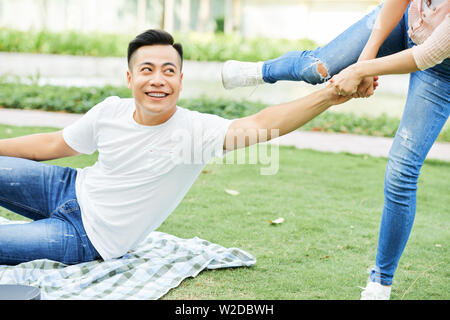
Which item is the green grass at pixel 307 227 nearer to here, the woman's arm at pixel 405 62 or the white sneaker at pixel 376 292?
the white sneaker at pixel 376 292

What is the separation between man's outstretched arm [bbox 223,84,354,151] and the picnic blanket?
77cm

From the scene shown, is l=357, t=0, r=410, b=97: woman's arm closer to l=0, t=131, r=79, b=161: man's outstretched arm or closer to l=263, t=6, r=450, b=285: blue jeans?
l=263, t=6, r=450, b=285: blue jeans

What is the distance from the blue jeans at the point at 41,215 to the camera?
2.92m

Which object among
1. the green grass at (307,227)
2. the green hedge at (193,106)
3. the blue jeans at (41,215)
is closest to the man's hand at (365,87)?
the green grass at (307,227)

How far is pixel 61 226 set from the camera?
2939mm

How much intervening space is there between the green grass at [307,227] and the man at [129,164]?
0.51m

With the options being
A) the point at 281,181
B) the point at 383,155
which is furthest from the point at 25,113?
the point at 383,155

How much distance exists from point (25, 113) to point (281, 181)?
14.8 feet

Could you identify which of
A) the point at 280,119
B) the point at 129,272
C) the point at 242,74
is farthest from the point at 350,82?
the point at 129,272

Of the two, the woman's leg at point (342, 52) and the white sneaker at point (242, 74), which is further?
the white sneaker at point (242, 74)

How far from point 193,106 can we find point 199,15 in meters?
14.6

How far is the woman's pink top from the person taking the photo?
2.27m

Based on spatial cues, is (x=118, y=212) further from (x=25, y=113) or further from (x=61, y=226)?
(x=25, y=113)

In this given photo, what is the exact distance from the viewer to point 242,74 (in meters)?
3.01
